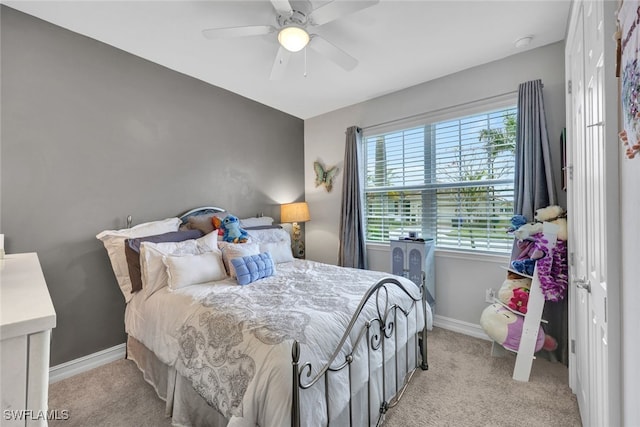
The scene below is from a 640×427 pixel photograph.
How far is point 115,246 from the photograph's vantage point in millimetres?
2314

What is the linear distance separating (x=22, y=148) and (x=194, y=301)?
174 centimetres

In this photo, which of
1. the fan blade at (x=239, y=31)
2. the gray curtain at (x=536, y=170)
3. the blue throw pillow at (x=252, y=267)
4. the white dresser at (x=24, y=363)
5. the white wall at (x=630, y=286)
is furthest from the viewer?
the gray curtain at (x=536, y=170)

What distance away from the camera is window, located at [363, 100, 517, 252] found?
278 centimetres

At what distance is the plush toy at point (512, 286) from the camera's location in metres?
2.30

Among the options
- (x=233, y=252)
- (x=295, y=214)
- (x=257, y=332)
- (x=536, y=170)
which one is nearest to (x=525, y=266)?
(x=536, y=170)

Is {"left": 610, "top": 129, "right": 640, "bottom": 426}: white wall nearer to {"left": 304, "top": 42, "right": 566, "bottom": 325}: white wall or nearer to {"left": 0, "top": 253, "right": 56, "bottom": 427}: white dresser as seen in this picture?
{"left": 0, "top": 253, "right": 56, "bottom": 427}: white dresser

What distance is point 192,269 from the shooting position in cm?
217

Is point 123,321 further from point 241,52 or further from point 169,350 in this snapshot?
point 241,52

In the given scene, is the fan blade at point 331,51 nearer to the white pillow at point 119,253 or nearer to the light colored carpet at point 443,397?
the white pillow at point 119,253

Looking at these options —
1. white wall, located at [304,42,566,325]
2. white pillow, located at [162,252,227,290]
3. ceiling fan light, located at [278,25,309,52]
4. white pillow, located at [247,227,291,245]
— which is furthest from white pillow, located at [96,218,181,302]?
white wall, located at [304,42,566,325]

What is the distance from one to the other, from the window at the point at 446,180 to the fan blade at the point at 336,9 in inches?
71.8

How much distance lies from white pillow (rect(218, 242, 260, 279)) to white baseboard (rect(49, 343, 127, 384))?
122cm

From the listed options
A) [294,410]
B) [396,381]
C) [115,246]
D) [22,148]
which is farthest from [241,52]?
[396,381]

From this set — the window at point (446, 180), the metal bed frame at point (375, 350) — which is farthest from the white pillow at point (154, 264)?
the window at point (446, 180)
